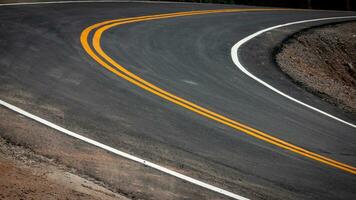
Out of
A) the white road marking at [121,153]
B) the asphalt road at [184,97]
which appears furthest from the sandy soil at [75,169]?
the asphalt road at [184,97]

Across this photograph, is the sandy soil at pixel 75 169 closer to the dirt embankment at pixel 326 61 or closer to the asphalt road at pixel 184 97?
the asphalt road at pixel 184 97

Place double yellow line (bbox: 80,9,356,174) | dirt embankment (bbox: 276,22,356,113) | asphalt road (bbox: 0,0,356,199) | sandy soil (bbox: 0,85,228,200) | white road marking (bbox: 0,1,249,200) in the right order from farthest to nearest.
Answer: dirt embankment (bbox: 276,22,356,113) → double yellow line (bbox: 80,9,356,174) → asphalt road (bbox: 0,0,356,199) → white road marking (bbox: 0,1,249,200) → sandy soil (bbox: 0,85,228,200)

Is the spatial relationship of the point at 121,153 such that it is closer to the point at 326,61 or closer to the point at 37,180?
the point at 37,180

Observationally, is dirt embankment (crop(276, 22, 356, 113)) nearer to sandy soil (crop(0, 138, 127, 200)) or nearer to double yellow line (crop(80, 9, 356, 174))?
double yellow line (crop(80, 9, 356, 174))

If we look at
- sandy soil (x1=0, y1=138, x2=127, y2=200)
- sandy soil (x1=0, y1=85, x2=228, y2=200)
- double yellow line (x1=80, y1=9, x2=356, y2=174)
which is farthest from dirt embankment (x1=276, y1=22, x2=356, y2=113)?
sandy soil (x1=0, y1=138, x2=127, y2=200)

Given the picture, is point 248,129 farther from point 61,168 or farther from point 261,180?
point 61,168

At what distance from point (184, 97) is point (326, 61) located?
29.4ft

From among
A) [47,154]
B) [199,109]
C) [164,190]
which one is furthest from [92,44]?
[164,190]

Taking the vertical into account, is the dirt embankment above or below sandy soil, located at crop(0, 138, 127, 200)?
below

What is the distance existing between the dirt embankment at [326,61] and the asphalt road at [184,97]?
68cm

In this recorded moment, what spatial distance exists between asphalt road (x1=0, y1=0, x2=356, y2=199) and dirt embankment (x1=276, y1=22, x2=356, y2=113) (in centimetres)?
68

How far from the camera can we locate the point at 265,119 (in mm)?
9773

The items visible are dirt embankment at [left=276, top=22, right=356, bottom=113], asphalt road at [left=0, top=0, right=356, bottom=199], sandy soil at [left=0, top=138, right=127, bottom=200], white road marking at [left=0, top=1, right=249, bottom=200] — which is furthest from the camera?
dirt embankment at [left=276, top=22, right=356, bottom=113]

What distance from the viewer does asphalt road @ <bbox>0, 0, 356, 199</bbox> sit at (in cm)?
749
